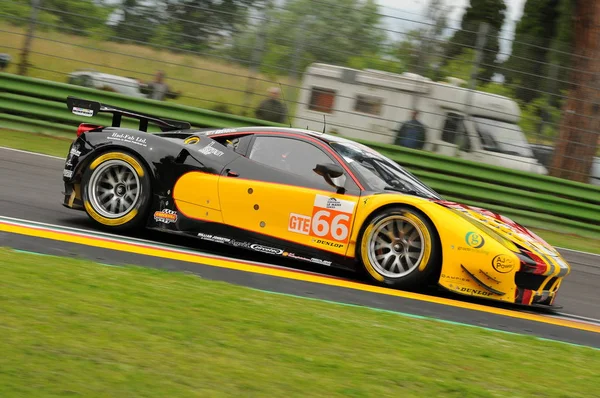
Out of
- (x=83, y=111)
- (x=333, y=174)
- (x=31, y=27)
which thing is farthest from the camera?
(x=31, y=27)

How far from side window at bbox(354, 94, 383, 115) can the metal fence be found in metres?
0.02

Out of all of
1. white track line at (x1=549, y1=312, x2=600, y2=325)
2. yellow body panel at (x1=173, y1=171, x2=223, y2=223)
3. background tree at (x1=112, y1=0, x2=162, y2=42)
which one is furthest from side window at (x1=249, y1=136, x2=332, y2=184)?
background tree at (x1=112, y1=0, x2=162, y2=42)

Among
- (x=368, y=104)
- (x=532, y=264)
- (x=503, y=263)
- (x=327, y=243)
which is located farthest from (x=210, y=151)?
(x=368, y=104)

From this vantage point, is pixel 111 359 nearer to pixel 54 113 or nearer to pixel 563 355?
pixel 563 355

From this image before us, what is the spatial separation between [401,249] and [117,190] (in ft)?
8.68

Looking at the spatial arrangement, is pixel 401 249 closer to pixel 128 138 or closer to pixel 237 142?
pixel 237 142

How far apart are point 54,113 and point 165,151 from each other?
7.35m

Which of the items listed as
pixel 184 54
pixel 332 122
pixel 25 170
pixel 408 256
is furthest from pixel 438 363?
pixel 184 54

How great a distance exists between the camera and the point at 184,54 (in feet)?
46.6

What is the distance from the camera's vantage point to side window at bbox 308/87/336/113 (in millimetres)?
13898

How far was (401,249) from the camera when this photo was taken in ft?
22.5

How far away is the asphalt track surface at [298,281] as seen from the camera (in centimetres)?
614

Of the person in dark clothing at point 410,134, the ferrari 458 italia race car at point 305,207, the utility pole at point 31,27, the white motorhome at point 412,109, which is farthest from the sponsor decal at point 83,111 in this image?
the utility pole at point 31,27

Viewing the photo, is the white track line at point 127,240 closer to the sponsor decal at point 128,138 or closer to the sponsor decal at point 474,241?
the sponsor decal at point 128,138
